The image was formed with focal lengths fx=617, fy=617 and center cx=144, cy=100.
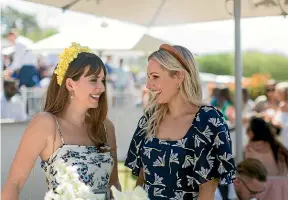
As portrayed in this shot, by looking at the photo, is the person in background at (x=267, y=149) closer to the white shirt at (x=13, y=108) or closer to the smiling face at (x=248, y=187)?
the smiling face at (x=248, y=187)

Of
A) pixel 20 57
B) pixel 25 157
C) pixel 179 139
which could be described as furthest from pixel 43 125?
pixel 20 57

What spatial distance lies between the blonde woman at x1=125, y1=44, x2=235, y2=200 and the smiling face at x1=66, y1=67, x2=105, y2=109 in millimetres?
198

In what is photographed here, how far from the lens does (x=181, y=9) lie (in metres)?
5.36

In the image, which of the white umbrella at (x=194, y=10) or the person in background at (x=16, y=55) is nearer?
the white umbrella at (x=194, y=10)

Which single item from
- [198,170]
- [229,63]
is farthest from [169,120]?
[229,63]

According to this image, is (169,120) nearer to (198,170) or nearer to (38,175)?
(198,170)

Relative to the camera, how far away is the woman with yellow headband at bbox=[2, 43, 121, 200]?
7.40 ft

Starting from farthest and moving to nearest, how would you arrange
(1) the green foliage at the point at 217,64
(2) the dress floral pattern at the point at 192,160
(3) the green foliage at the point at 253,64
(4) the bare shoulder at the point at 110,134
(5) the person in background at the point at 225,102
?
1. (1) the green foliage at the point at 217,64
2. (3) the green foliage at the point at 253,64
3. (5) the person in background at the point at 225,102
4. (4) the bare shoulder at the point at 110,134
5. (2) the dress floral pattern at the point at 192,160

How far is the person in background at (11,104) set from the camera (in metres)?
6.70

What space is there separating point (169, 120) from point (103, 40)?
19.0 feet

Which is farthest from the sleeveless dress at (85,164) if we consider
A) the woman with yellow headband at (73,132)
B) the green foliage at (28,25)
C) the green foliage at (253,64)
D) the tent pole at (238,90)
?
the green foliage at (253,64)

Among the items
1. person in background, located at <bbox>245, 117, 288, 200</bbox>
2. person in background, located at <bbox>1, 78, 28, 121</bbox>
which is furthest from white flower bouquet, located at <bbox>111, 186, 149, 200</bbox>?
person in background, located at <bbox>1, 78, 28, 121</bbox>

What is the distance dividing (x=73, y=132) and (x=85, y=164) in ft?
0.51

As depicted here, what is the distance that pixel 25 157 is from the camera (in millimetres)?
2248
